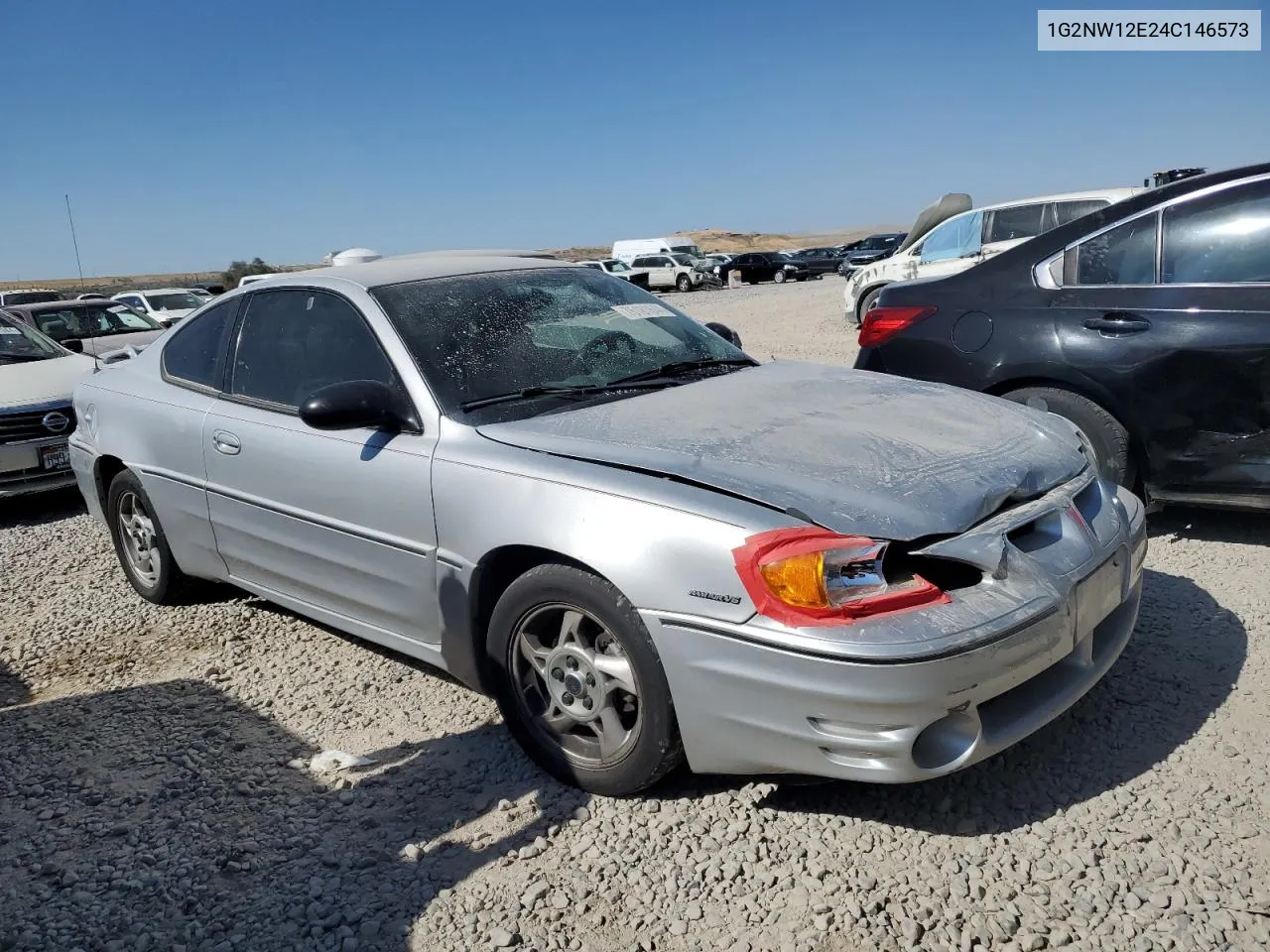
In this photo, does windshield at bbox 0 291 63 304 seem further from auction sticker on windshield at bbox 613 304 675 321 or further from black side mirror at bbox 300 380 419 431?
black side mirror at bbox 300 380 419 431

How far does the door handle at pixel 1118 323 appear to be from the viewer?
15.2 ft

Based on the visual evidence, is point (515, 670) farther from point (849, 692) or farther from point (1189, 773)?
point (1189, 773)

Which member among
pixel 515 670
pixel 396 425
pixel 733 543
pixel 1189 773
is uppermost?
pixel 396 425

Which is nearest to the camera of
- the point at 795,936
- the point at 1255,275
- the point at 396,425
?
the point at 795,936

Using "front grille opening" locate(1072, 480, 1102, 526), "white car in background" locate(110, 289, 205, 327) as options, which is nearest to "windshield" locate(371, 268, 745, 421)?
"front grille opening" locate(1072, 480, 1102, 526)

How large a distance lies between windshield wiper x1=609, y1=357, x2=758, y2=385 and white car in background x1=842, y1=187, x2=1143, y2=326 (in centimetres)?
710

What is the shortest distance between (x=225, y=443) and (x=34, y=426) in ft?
13.5

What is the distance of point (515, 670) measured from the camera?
10.5 feet

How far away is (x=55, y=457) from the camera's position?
290 inches

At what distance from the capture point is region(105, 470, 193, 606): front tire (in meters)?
4.85

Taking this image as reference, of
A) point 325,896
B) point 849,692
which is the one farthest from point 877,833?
point 325,896

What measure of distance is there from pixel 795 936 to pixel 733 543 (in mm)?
941

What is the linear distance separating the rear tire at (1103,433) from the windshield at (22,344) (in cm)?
756

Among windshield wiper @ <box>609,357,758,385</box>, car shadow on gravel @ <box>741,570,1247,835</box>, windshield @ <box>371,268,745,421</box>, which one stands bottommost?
car shadow on gravel @ <box>741,570,1247,835</box>
